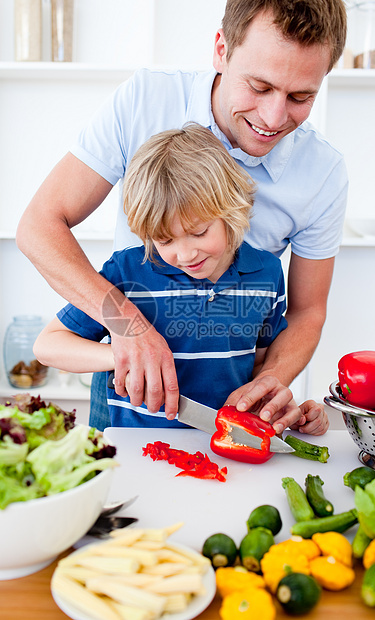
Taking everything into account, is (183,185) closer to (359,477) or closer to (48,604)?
(359,477)

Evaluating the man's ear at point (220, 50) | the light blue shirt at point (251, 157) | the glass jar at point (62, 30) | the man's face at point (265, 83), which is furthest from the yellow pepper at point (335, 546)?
the glass jar at point (62, 30)

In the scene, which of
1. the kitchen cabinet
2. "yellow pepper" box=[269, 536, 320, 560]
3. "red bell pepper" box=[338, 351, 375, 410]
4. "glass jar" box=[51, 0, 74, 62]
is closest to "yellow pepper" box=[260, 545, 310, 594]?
"yellow pepper" box=[269, 536, 320, 560]

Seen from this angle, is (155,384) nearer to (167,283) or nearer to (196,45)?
(167,283)

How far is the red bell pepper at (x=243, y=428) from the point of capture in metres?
1.29

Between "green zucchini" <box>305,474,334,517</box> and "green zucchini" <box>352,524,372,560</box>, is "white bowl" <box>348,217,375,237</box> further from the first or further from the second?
"green zucchini" <box>352,524,372,560</box>

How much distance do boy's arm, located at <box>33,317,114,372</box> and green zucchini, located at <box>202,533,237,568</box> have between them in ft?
2.35

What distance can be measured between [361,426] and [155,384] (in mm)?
466

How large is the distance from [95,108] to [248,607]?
9.84ft

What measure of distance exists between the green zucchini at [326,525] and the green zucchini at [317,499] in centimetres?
4

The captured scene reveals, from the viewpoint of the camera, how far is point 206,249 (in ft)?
4.99

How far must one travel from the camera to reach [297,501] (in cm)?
106

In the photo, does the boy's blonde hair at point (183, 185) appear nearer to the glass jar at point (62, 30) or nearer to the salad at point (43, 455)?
the salad at point (43, 455)

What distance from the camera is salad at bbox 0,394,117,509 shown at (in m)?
0.81

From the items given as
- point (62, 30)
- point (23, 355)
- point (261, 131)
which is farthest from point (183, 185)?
point (23, 355)
